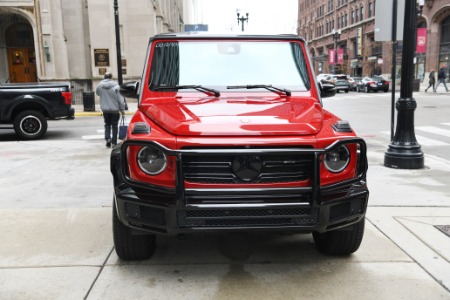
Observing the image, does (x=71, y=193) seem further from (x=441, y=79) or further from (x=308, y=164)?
(x=441, y=79)

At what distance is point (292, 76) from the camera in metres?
4.67

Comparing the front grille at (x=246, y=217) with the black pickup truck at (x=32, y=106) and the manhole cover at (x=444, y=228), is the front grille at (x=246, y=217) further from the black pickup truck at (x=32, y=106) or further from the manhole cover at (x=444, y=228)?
the black pickup truck at (x=32, y=106)

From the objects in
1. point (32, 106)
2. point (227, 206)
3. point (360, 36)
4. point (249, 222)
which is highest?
point (360, 36)

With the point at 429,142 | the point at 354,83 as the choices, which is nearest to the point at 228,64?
the point at 429,142

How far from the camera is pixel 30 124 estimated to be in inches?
493

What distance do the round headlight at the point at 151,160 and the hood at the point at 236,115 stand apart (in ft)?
0.64

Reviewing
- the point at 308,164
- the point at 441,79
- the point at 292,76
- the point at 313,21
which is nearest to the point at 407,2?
the point at 292,76

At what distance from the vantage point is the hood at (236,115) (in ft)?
11.1

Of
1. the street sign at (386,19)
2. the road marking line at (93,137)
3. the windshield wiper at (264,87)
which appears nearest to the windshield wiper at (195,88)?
the windshield wiper at (264,87)

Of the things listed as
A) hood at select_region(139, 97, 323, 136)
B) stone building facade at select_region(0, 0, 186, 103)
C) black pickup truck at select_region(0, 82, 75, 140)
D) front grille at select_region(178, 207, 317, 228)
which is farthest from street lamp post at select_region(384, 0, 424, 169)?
stone building facade at select_region(0, 0, 186, 103)

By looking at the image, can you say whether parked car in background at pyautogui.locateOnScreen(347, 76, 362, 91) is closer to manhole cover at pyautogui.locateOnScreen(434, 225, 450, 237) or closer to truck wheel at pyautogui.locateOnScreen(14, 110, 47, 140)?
truck wheel at pyautogui.locateOnScreen(14, 110, 47, 140)

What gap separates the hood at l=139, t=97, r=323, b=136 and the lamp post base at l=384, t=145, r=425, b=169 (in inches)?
167

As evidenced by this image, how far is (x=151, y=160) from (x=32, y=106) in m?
10.5

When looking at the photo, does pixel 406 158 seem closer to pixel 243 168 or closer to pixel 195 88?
pixel 195 88
